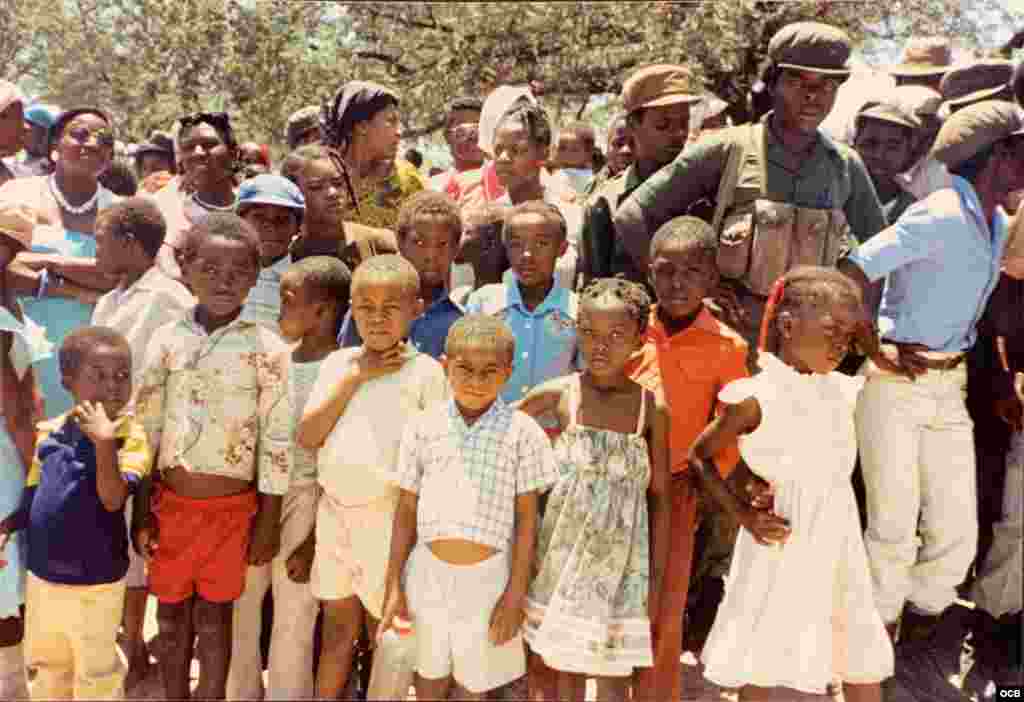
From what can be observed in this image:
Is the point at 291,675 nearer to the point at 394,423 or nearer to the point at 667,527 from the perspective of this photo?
the point at 394,423

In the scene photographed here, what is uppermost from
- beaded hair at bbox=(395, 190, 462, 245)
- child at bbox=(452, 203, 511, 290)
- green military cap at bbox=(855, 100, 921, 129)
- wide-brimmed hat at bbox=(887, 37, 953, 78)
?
wide-brimmed hat at bbox=(887, 37, 953, 78)

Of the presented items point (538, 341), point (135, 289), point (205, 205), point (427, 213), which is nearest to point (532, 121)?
point (427, 213)

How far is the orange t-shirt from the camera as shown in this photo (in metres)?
2.83

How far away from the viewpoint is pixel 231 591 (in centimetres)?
272

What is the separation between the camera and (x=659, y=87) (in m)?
3.51

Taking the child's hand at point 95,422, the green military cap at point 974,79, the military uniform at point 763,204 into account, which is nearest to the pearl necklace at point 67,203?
the child's hand at point 95,422

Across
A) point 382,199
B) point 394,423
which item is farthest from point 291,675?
point 382,199

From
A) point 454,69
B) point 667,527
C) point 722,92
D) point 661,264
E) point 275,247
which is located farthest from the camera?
point 454,69

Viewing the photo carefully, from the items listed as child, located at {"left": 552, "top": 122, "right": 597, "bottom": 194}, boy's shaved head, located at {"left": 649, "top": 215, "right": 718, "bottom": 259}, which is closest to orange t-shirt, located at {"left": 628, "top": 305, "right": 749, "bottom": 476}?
boy's shaved head, located at {"left": 649, "top": 215, "right": 718, "bottom": 259}

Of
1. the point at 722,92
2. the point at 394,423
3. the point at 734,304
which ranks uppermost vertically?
the point at 722,92

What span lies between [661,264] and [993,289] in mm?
1277

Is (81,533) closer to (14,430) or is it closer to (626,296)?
(14,430)

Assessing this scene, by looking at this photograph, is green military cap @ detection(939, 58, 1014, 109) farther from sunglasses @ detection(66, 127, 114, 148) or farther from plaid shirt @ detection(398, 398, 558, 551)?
sunglasses @ detection(66, 127, 114, 148)

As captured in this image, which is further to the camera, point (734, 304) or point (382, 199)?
point (382, 199)
